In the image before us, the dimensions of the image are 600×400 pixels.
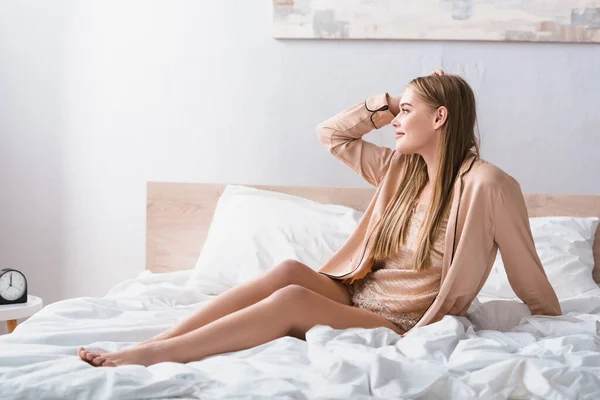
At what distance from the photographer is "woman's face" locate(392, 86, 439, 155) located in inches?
80.5

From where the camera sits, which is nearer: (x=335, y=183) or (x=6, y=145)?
(x=335, y=183)

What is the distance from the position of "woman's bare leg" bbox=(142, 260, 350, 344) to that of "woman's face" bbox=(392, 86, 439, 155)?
0.43 m

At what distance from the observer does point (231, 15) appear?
311 cm

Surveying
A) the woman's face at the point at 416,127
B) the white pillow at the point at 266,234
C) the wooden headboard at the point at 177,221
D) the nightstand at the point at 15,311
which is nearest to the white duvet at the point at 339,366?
the woman's face at the point at 416,127

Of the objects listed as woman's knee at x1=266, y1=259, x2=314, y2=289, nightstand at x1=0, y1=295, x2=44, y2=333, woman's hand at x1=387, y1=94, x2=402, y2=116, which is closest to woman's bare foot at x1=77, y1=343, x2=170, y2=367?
woman's knee at x1=266, y1=259, x2=314, y2=289

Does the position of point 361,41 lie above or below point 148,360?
above

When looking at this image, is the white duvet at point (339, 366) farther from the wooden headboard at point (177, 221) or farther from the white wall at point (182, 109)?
the white wall at point (182, 109)

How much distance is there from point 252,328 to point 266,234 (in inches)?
40.6

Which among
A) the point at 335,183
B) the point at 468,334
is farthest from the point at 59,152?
the point at 468,334

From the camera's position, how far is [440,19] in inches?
117

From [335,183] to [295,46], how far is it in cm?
58

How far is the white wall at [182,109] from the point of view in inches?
116

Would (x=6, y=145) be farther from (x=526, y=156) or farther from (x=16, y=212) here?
(x=526, y=156)

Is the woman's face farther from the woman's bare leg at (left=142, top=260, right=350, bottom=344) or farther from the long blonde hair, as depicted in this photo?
the woman's bare leg at (left=142, top=260, right=350, bottom=344)
